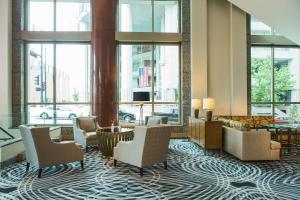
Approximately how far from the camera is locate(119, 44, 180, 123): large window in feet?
33.1

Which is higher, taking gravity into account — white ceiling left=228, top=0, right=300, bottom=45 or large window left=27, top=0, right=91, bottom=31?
large window left=27, top=0, right=91, bottom=31

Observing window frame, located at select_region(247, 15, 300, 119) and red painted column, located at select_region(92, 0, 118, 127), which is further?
window frame, located at select_region(247, 15, 300, 119)

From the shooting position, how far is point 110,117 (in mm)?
8164

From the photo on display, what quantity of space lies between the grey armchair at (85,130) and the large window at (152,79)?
7.08ft

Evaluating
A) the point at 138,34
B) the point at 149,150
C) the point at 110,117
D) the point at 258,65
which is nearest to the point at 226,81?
the point at 258,65

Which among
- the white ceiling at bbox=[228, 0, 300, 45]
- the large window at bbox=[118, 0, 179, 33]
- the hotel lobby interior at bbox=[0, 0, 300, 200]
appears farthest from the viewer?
the large window at bbox=[118, 0, 179, 33]

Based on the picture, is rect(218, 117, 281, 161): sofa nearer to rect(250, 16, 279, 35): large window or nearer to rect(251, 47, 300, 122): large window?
rect(251, 47, 300, 122): large window

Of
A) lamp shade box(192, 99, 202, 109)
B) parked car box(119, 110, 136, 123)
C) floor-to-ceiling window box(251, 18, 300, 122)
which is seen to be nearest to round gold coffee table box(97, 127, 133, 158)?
lamp shade box(192, 99, 202, 109)

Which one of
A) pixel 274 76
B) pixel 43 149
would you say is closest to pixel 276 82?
pixel 274 76

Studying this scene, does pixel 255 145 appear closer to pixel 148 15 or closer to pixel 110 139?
pixel 110 139

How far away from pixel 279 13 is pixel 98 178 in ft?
19.4

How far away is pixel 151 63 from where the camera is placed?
33.2 ft

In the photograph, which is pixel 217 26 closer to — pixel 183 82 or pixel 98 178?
pixel 183 82

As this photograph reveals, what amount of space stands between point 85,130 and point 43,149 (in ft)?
9.72
